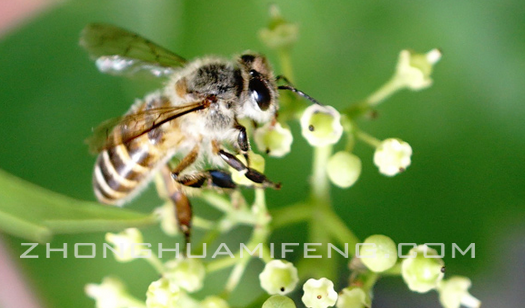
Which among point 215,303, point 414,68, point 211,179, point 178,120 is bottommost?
point 215,303

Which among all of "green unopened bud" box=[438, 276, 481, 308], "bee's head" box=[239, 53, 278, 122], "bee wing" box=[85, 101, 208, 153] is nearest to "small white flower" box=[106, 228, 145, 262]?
"bee wing" box=[85, 101, 208, 153]

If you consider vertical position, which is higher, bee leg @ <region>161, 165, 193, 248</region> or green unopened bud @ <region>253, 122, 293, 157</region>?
green unopened bud @ <region>253, 122, 293, 157</region>

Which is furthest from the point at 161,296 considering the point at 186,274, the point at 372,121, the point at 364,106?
the point at 372,121

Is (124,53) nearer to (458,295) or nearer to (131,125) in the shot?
(131,125)

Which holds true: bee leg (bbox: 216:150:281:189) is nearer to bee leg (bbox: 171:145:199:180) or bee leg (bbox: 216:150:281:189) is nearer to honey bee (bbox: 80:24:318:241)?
honey bee (bbox: 80:24:318:241)

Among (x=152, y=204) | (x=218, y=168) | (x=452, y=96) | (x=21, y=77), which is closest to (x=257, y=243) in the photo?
(x=218, y=168)
